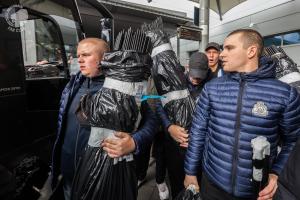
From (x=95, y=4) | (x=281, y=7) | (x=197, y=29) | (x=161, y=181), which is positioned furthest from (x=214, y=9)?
(x=161, y=181)

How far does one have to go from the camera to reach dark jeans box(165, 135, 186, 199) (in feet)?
9.33

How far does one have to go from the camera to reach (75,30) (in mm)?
3770

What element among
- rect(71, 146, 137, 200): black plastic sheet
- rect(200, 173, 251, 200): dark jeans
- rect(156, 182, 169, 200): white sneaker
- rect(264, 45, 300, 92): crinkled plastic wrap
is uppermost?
rect(264, 45, 300, 92): crinkled plastic wrap

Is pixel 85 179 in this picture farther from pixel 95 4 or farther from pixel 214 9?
pixel 214 9

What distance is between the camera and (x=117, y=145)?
1.69 m

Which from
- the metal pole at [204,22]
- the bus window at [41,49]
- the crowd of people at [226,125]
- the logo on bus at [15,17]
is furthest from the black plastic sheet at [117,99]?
the metal pole at [204,22]

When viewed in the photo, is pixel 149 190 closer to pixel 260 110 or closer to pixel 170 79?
pixel 170 79

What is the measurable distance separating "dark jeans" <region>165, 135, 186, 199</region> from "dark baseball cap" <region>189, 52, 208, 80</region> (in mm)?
736

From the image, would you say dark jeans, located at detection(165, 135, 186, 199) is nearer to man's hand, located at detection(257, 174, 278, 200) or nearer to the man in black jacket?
man's hand, located at detection(257, 174, 278, 200)

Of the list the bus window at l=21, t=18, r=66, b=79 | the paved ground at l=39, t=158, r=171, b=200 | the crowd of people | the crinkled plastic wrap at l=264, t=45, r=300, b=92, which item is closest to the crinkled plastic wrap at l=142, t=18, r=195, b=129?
the crowd of people

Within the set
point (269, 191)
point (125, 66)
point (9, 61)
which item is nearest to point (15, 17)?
point (9, 61)

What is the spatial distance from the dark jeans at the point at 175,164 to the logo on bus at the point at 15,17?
1.80 m

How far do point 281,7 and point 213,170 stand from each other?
32.6 feet

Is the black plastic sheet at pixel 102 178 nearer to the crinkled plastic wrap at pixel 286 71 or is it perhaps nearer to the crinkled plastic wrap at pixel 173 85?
the crinkled plastic wrap at pixel 173 85
